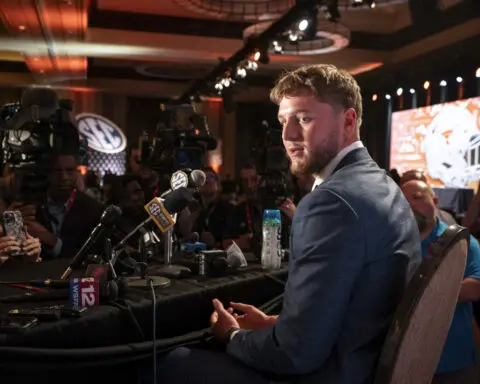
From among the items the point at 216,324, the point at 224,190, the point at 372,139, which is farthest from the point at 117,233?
the point at 372,139

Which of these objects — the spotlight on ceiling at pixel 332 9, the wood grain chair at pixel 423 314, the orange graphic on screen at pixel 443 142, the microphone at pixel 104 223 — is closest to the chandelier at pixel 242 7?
the spotlight on ceiling at pixel 332 9

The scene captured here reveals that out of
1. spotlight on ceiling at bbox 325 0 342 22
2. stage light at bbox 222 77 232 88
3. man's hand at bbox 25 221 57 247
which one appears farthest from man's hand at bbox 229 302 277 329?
stage light at bbox 222 77 232 88

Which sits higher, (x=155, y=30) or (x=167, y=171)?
(x=155, y=30)

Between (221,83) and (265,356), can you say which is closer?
(265,356)

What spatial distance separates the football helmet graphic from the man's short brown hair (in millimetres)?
5520

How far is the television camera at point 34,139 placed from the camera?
241 cm

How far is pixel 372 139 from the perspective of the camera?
9.06 metres

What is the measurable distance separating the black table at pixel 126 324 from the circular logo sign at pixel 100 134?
7069 millimetres

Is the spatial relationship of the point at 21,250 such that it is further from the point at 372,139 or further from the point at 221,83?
the point at 372,139

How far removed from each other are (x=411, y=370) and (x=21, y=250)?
4.63ft

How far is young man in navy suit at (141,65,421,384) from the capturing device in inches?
45.3

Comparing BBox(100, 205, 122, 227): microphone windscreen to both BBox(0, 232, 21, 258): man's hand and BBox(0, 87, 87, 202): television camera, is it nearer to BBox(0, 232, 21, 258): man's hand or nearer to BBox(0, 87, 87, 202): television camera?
BBox(0, 232, 21, 258): man's hand

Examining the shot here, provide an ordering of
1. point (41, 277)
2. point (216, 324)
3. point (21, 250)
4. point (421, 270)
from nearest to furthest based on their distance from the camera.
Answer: point (421, 270) < point (216, 324) < point (41, 277) < point (21, 250)

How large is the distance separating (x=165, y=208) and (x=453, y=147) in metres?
5.87
